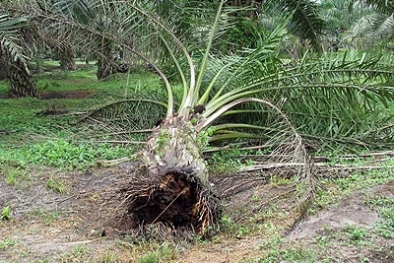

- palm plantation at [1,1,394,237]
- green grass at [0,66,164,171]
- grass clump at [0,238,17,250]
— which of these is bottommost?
green grass at [0,66,164,171]

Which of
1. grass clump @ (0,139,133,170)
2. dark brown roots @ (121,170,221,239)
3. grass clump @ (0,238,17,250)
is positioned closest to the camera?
grass clump @ (0,238,17,250)

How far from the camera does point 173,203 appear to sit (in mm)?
4484

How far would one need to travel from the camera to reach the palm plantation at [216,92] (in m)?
4.57

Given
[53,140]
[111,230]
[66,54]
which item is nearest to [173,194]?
[111,230]

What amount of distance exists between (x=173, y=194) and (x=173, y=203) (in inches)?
3.0

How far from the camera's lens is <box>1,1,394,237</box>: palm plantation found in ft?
15.0

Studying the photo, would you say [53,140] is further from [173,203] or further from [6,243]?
[173,203]

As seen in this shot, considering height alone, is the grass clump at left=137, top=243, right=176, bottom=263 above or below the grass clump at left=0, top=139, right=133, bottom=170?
above

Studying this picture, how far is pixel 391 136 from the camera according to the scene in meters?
6.61

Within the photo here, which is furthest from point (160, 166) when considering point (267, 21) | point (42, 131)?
point (267, 21)

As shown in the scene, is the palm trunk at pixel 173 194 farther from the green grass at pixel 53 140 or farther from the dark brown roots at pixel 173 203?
the green grass at pixel 53 140

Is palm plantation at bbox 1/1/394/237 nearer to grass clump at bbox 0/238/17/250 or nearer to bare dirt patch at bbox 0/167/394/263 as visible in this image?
bare dirt patch at bbox 0/167/394/263

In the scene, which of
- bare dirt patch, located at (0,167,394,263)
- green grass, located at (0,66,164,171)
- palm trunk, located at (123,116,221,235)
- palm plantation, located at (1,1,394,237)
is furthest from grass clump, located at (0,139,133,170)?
palm trunk, located at (123,116,221,235)

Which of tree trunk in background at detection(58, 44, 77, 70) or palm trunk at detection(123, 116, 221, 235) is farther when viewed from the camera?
tree trunk in background at detection(58, 44, 77, 70)
